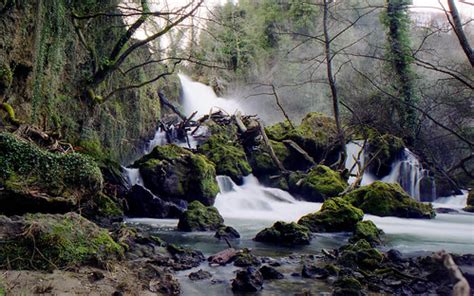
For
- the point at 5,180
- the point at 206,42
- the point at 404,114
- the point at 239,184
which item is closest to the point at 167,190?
the point at 239,184

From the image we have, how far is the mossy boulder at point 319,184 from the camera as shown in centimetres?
1478

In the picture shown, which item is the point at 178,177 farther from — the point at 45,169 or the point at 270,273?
the point at 270,273

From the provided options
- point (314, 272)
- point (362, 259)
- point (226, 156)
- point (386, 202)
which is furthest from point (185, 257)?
point (226, 156)

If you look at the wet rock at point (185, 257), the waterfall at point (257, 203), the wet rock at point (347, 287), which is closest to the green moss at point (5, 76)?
the wet rock at point (185, 257)

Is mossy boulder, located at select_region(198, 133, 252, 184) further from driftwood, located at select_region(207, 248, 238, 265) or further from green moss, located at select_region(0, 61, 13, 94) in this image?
driftwood, located at select_region(207, 248, 238, 265)

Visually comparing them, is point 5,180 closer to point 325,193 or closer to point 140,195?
point 140,195

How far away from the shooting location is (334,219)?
33.2 feet

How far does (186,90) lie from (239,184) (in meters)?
12.3

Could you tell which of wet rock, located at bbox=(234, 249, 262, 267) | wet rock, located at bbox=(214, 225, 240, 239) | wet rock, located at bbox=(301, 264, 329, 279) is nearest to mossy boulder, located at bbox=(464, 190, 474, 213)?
wet rock, located at bbox=(214, 225, 240, 239)

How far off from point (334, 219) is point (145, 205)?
511 centimetres

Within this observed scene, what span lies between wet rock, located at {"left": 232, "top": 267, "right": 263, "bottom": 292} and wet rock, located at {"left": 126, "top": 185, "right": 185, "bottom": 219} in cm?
637

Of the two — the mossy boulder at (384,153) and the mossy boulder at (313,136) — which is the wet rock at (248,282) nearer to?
the mossy boulder at (313,136)

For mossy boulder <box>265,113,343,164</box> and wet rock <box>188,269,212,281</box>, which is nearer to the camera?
wet rock <box>188,269,212,281</box>

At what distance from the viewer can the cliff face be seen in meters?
9.28
